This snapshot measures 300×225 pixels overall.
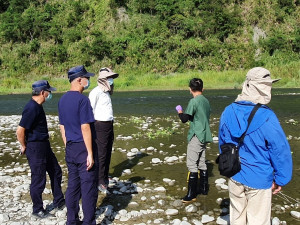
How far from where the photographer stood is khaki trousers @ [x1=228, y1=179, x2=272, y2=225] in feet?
11.0

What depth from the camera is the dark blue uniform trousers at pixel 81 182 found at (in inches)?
171

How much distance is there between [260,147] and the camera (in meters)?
3.25

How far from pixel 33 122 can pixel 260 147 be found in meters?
3.65

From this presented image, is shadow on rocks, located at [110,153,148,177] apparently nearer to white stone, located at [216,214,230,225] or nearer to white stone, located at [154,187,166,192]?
white stone, located at [154,187,166,192]

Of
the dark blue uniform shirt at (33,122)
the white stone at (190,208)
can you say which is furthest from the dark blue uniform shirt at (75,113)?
the white stone at (190,208)

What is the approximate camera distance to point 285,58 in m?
40.9

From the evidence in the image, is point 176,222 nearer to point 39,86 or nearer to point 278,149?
point 278,149

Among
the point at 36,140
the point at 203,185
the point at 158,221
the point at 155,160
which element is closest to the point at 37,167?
the point at 36,140

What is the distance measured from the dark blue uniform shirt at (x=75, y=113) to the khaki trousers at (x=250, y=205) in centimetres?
210

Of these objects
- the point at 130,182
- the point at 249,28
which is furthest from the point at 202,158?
the point at 249,28

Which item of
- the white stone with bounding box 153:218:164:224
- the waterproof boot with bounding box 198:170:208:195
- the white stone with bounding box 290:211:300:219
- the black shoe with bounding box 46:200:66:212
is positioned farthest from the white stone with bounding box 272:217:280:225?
the black shoe with bounding box 46:200:66:212

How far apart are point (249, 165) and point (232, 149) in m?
0.25

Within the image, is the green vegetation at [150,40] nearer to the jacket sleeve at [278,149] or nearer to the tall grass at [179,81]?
the tall grass at [179,81]

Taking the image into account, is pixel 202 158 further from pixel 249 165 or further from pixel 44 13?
pixel 44 13
